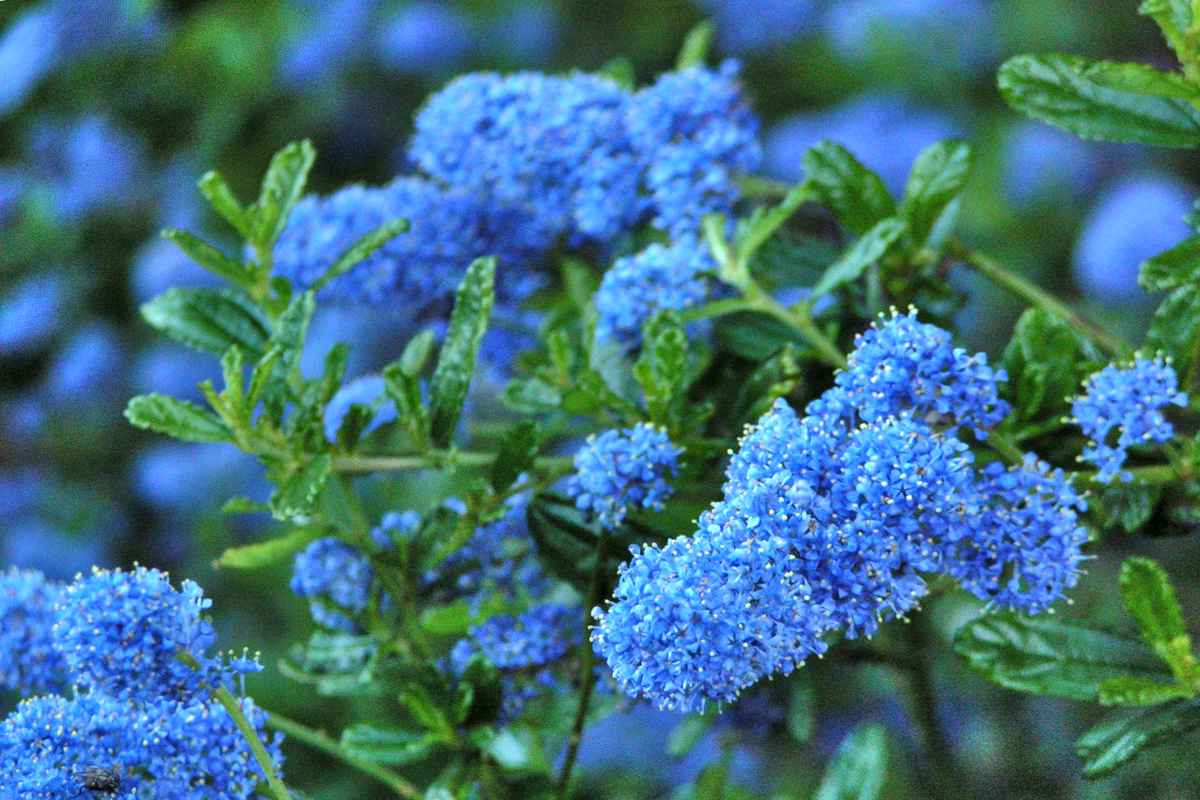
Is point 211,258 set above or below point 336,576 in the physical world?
above

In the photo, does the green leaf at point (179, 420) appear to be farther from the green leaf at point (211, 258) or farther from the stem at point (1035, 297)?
the stem at point (1035, 297)

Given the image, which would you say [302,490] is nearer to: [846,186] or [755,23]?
[846,186]

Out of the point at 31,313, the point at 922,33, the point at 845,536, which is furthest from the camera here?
the point at 922,33

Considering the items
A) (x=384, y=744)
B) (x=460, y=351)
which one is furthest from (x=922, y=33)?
(x=384, y=744)

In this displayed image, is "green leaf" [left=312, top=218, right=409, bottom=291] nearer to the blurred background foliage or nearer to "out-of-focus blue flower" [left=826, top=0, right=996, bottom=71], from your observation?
the blurred background foliage

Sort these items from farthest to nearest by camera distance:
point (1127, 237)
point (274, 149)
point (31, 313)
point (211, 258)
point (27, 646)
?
point (274, 149)
point (31, 313)
point (1127, 237)
point (211, 258)
point (27, 646)

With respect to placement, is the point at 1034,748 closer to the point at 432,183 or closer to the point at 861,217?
the point at 861,217

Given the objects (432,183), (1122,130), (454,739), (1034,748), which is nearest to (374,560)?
(454,739)
